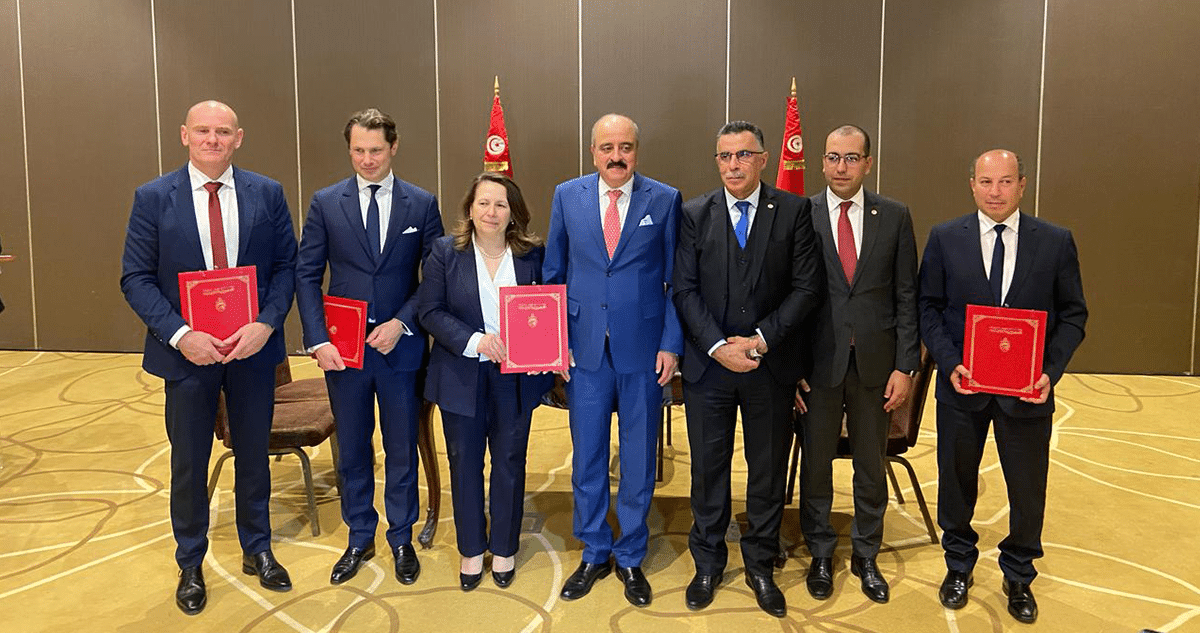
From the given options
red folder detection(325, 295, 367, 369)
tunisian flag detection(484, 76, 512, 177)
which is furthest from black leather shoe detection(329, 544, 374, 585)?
tunisian flag detection(484, 76, 512, 177)

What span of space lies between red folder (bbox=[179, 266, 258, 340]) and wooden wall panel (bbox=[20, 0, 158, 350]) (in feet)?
15.8

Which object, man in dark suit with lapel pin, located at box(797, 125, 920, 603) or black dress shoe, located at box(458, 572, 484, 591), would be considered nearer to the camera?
man in dark suit with lapel pin, located at box(797, 125, 920, 603)

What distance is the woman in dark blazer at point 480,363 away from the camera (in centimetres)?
296

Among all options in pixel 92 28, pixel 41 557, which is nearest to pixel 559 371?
pixel 41 557

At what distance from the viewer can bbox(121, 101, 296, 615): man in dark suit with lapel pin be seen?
2865 millimetres

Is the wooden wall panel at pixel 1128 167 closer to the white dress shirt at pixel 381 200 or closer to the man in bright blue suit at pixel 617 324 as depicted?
the man in bright blue suit at pixel 617 324

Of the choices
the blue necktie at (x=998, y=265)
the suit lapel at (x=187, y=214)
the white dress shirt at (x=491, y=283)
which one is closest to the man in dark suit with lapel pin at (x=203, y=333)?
the suit lapel at (x=187, y=214)

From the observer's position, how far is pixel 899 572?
10.6 ft

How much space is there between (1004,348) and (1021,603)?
0.84 meters

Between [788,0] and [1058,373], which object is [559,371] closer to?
[1058,373]

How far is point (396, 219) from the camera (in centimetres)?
309

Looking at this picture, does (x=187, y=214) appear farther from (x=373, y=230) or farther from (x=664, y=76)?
(x=664, y=76)

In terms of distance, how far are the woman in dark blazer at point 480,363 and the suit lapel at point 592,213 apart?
0.68 ft

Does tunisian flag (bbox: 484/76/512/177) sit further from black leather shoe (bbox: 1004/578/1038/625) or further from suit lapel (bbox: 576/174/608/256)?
black leather shoe (bbox: 1004/578/1038/625)
